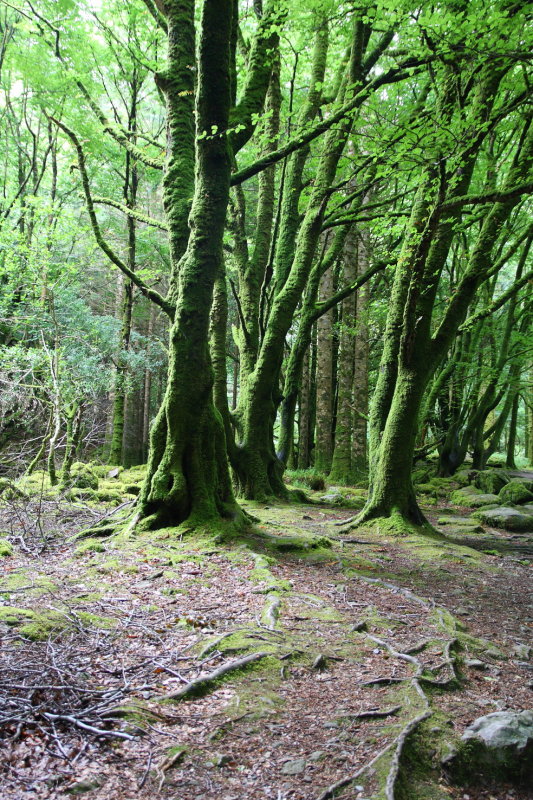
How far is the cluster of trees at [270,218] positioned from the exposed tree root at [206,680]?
315 cm

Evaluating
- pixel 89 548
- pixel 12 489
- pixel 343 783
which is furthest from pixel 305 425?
pixel 343 783

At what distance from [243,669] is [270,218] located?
918cm

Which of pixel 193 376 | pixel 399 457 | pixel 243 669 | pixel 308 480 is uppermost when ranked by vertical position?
pixel 193 376

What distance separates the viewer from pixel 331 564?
5.54 meters

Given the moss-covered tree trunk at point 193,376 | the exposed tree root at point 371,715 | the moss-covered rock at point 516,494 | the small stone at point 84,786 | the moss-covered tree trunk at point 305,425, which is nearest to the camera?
the small stone at point 84,786

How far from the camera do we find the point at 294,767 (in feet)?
7.11

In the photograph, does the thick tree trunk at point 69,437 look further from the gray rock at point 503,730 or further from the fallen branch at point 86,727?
the gray rock at point 503,730

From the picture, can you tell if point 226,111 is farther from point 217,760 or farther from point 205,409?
point 217,760

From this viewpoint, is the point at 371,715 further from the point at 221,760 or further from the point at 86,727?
the point at 86,727

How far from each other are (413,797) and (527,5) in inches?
297

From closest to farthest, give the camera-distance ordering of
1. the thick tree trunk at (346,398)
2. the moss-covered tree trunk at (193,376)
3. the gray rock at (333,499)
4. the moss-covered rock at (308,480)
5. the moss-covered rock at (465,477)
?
the moss-covered tree trunk at (193,376)
the gray rock at (333,499)
the moss-covered rock at (308,480)
the thick tree trunk at (346,398)
the moss-covered rock at (465,477)

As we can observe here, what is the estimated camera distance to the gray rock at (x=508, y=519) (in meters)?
9.18

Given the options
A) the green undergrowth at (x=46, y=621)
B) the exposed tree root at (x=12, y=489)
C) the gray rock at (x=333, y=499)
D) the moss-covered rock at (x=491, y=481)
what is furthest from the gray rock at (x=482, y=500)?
the green undergrowth at (x=46, y=621)

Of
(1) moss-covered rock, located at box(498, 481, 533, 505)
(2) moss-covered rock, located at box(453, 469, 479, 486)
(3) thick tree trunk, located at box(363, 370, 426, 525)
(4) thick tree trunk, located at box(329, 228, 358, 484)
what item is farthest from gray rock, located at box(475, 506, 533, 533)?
(2) moss-covered rock, located at box(453, 469, 479, 486)
